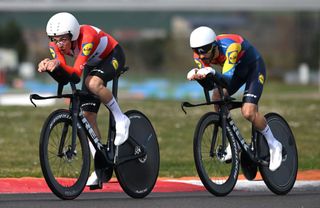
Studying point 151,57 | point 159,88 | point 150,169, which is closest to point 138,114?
point 150,169

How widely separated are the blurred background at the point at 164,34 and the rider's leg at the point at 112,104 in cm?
4677

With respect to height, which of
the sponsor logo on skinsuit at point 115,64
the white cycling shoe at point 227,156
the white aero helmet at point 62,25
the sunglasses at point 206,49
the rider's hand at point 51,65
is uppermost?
the white aero helmet at point 62,25

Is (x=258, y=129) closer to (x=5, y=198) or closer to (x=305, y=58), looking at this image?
(x=5, y=198)

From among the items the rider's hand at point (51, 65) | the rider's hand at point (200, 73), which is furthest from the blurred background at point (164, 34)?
the rider's hand at point (51, 65)

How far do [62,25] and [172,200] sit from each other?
1.85 m

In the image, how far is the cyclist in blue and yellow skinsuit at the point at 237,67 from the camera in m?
10.5

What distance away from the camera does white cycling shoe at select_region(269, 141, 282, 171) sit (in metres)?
11.2

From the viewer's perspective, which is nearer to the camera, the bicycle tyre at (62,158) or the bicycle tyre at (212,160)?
the bicycle tyre at (62,158)

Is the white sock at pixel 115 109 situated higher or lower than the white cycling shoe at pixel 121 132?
higher

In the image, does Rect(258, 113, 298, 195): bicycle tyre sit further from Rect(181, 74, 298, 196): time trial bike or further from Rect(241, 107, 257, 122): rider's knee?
Rect(241, 107, 257, 122): rider's knee

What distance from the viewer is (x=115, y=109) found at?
10.5m

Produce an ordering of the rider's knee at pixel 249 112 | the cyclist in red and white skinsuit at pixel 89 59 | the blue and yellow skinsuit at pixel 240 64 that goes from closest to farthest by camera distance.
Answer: the cyclist in red and white skinsuit at pixel 89 59, the blue and yellow skinsuit at pixel 240 64, the rider's knee at pixel 249 112

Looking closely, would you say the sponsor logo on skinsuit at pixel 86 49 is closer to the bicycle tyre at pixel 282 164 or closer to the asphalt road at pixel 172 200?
the asphalt road at pixel 172 200

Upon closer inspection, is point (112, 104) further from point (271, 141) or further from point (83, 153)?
point (271, 141)
